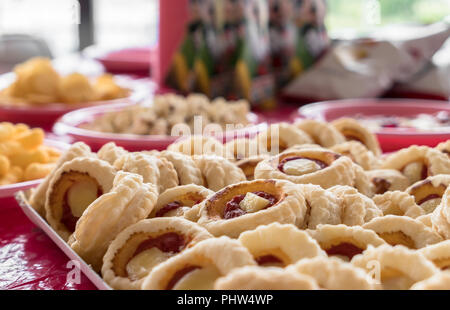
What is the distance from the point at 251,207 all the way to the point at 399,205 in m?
0.21

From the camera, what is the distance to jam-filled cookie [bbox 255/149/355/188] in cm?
78

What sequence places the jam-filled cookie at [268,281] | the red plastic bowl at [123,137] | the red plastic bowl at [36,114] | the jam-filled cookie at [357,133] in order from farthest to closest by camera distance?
the red plastic bowl at [36,114] < the red plastic bowl at [123,137] < the jam-filled cookie at [357,133] < the jam-filled cookie at [268,281]

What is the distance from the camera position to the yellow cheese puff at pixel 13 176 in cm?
104

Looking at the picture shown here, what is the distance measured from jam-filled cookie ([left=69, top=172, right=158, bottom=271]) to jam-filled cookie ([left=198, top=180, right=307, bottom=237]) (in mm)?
71

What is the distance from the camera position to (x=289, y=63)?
219 cm

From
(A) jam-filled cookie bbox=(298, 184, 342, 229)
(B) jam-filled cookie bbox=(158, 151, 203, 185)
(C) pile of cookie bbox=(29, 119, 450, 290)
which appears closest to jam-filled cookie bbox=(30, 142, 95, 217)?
(C) pile of cookie bbox=(29, 119, 450, 290)

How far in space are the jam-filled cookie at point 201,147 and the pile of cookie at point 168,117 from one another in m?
0.41

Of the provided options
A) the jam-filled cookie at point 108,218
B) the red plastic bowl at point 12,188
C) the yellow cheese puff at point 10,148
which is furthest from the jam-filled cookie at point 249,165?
the yellow cheese puff at point 10,148

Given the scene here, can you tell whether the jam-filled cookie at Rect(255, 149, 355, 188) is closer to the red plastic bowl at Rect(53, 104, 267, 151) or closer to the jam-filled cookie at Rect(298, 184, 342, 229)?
the jam-filled cookie at Rect(298, 184, 342, 229)

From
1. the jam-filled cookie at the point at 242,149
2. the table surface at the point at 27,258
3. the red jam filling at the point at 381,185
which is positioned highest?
the jam-filled cookie at the point at 242,149

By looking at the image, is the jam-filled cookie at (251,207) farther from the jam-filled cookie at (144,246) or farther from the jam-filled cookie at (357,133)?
the jam-filled cookie at (357,133)
